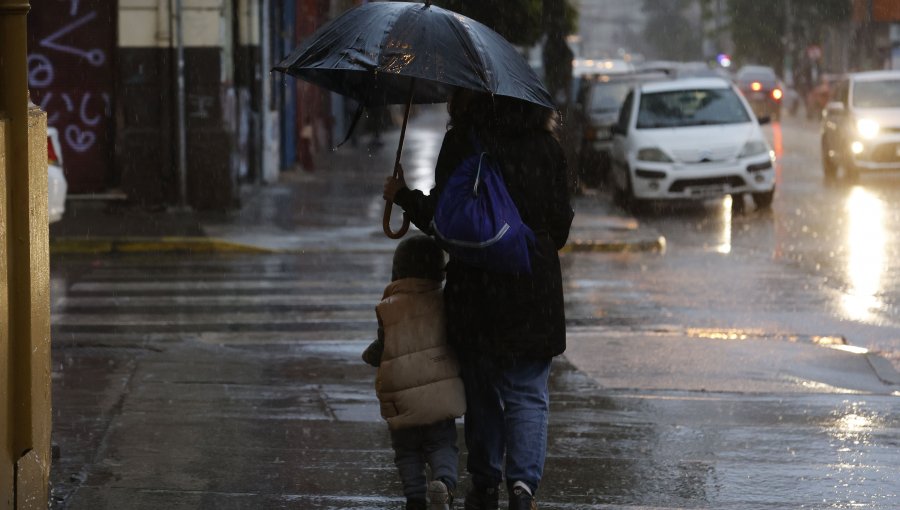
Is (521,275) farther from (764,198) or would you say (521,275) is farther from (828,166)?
(828,166)

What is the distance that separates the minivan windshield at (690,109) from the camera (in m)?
19.2

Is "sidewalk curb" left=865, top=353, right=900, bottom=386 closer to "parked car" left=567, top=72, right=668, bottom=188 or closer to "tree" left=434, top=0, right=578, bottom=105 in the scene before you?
"tree" left=434, top=0, right=578, bottom=105

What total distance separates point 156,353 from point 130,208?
29.1 feet

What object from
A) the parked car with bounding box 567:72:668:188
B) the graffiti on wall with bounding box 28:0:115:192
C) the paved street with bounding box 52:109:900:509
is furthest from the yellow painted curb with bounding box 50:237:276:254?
the parked car with bounding box 567:72:668:188

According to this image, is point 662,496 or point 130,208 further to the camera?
point 130,208

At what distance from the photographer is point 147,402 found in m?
7.64

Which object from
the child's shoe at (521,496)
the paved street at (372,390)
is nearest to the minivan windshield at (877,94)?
the paved street at (372,390)

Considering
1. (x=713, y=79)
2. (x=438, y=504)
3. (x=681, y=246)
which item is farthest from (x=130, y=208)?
(x=438, y=504)

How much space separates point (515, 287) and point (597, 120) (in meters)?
18.1

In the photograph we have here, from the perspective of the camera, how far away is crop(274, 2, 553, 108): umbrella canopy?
4.99 metres

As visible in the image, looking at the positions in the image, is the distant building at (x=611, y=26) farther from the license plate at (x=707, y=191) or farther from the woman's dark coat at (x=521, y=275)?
the woman's dark coat at (x=521, y=275)

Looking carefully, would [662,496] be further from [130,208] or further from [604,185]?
[604,185]

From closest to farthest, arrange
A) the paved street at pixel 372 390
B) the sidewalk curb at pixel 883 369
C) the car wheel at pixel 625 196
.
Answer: the paved street at pixel 372 390 → the sidewalk curb at pixel 883 369 → the car wheel at pixel 625 196

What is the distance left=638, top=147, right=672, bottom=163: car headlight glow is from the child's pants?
13.5m
